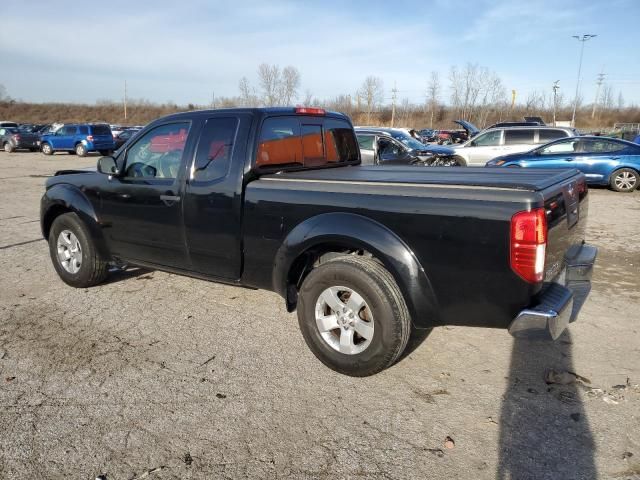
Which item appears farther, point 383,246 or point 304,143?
point 304,143

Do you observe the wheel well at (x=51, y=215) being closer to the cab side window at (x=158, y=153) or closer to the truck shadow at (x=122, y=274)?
the truck shadow at (x=122, y=274)

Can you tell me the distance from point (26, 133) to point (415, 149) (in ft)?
86.6

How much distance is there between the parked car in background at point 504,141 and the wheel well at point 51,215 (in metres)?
12.9

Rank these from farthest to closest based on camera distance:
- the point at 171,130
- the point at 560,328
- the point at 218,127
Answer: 1. the point at 171,130
2. the point at 218,127
3. the point at 560,328

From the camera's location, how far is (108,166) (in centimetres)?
470

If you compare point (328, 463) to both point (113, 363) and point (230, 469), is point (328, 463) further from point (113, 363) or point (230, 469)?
point (113, 363)

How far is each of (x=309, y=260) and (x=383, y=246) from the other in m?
0.81

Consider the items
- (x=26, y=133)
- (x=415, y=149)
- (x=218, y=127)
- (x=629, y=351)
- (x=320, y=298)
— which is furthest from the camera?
(x=26, y=133)

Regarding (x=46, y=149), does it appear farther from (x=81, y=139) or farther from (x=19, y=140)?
(x=19, y=140)

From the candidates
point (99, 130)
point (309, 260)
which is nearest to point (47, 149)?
point (99, 130)

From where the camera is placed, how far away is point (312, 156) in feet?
15.1

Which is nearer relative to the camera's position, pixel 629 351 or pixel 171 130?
pixel 629 351

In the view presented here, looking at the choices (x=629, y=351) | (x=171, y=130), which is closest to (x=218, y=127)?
(x=171, y=130)

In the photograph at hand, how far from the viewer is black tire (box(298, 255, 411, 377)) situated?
3.22m
